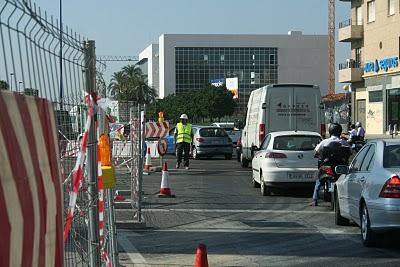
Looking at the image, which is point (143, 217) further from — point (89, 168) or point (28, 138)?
point (28, 138)

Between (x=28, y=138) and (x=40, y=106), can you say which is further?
(x=40, y=106)

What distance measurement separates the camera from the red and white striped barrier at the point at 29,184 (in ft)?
8.39

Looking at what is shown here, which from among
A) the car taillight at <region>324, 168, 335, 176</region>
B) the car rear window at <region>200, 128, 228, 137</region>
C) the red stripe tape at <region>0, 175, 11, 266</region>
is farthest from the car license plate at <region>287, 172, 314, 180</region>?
the car rear window at <region>200, 128, 228, 137</region>

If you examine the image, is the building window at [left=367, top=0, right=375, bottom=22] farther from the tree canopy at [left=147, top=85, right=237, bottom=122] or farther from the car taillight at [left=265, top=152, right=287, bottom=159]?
the tree canopy at [left=147, top=85, right=237, bottom=122]

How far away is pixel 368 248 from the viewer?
8.92 meters

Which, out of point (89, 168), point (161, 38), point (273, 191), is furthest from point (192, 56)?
point (89, 168)

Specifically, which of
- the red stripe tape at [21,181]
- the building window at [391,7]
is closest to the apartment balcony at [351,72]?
the building window at [391,7]

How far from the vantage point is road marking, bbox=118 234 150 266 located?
8.15m

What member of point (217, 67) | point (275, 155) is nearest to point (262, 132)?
point (275, 155)

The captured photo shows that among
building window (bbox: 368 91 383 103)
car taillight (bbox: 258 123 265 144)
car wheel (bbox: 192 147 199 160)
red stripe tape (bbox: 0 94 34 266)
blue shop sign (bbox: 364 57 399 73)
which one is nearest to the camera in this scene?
red stripe tape (bbox: 0 94 34 266)

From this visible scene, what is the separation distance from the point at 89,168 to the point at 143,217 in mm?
6581

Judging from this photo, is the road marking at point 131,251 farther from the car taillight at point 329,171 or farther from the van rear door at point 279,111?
the van rear door at point 279,111

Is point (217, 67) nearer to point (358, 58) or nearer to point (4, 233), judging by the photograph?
point (358, 58)

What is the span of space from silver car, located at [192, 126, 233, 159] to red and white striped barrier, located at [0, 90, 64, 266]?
1033 inches
